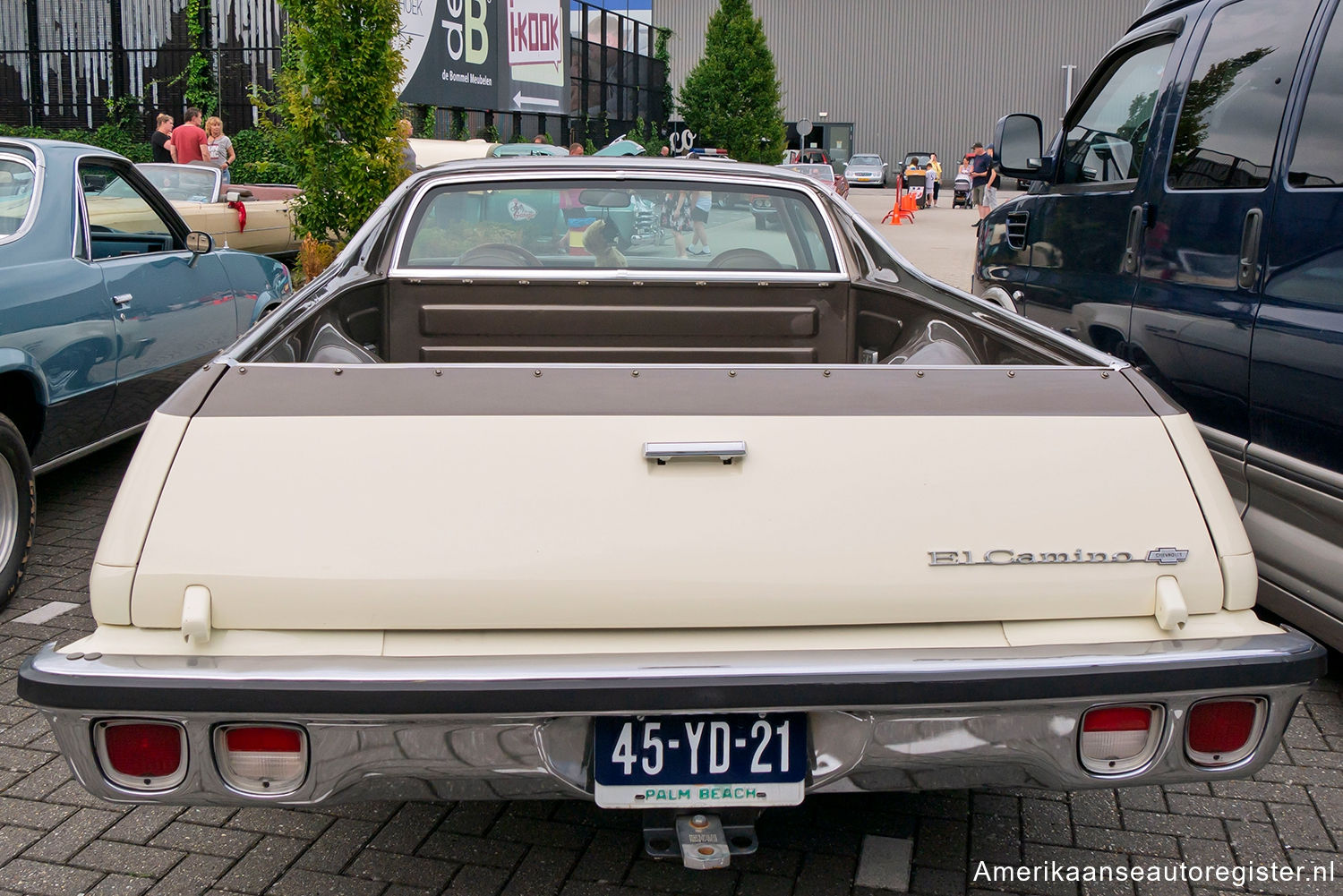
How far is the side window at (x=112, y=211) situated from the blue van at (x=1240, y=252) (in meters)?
4.19

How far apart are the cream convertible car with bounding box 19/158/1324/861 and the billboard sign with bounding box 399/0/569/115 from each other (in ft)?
52.6

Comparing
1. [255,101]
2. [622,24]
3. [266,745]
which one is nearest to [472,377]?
[266,745]

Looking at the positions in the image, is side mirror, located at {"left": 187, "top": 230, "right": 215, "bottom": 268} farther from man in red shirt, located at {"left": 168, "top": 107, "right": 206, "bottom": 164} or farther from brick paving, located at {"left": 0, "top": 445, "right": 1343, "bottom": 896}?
man in red shirt, located at {"left": 168, "top": 107, "right": 206, "bottom": 164}

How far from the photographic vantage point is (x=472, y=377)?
2270 mm

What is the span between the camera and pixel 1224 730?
7.07ft

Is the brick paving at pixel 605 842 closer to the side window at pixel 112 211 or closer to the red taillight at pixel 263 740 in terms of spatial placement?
the red taillight at pixel 263 740

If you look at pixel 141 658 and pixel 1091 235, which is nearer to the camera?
pixel 141 658

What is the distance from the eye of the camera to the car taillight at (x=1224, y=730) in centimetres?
214

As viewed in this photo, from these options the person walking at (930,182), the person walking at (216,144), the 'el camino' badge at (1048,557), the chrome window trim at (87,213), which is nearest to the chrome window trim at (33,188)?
the chrome window trim at (87,213)

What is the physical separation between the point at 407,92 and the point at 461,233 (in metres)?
16.3

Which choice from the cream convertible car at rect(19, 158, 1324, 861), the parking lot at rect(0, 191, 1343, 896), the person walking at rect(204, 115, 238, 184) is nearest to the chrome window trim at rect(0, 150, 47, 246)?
the parking lot at rect(0, 191, 1343, 896)

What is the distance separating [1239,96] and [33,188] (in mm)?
4630

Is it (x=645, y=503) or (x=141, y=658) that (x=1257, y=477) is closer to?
(x=645, y=503)

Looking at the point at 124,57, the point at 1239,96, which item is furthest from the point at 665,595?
the point at 124,57
